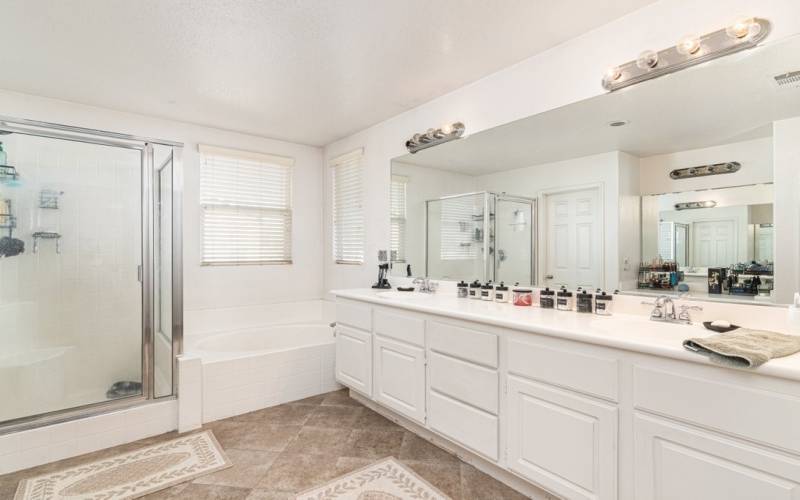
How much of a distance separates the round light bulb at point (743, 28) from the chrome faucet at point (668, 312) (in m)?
1.16

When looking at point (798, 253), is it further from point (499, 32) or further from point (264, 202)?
point (264, 202)

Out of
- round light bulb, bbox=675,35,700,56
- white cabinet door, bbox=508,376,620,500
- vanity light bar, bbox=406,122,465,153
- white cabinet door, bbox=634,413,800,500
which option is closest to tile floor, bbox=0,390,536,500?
white cabinet door, bbox=508,376,620,500

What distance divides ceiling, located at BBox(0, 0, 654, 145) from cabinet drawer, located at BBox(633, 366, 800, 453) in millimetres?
1711

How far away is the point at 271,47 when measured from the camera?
7.38 feet

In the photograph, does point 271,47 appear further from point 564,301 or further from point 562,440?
point 562,440

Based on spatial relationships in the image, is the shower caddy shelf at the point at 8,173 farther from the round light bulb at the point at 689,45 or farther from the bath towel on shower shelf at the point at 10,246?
the round light bulb at the point at 689,45

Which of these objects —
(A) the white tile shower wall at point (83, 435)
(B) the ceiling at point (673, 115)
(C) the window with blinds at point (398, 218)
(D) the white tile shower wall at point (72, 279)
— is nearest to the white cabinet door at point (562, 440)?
(B) the ceiling at point (673, 115)

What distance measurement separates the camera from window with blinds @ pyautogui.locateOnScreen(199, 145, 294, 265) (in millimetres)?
3770

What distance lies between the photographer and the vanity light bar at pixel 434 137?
2.85m

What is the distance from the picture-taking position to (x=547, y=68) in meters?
2.29

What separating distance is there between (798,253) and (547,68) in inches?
59.2

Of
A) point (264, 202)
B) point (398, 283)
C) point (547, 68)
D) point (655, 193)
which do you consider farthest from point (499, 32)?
point (264, 202)

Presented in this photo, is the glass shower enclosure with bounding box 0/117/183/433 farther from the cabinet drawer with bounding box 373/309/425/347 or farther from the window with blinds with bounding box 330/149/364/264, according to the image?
the window with blinds with bounding box 330/149/364/264

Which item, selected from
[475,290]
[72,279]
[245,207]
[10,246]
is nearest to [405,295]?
[475,290]
